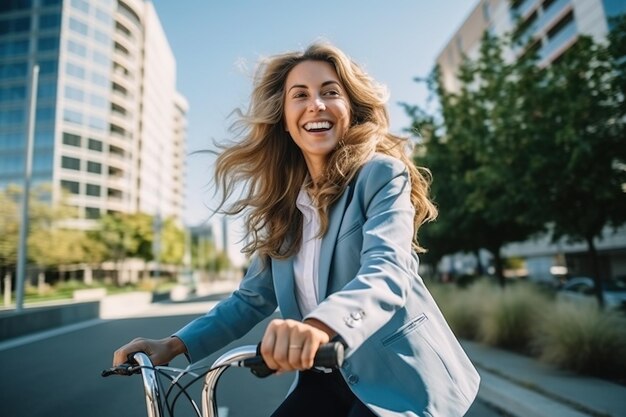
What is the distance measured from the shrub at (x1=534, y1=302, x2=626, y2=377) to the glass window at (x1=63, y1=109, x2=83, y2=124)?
68762mm

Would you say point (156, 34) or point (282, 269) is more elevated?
point (156, 34)

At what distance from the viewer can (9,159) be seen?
65562mm

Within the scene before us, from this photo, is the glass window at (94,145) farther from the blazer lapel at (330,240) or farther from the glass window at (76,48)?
the blazer lapel at (330,240)

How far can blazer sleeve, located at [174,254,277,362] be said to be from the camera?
1.76 meters

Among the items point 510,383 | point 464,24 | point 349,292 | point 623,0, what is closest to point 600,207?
point 510,383

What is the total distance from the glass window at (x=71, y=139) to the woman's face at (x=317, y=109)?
70923 mm

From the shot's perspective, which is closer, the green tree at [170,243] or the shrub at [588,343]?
the shrub at [588,343]

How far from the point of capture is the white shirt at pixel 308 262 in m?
1.73

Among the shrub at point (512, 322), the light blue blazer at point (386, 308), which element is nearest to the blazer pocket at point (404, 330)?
the light blue blazer at point (386, 308)

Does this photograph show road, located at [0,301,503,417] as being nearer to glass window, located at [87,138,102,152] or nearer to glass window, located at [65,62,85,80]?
glass window, located at [87,138,102,152]

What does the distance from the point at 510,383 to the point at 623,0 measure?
90.8 feet

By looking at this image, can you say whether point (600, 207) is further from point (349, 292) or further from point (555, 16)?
point (555, 16)

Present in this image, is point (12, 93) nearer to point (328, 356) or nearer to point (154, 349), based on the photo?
point (154, 349)

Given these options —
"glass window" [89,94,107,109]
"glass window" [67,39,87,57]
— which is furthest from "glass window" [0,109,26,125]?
"glass window" [67,39,87,57]
